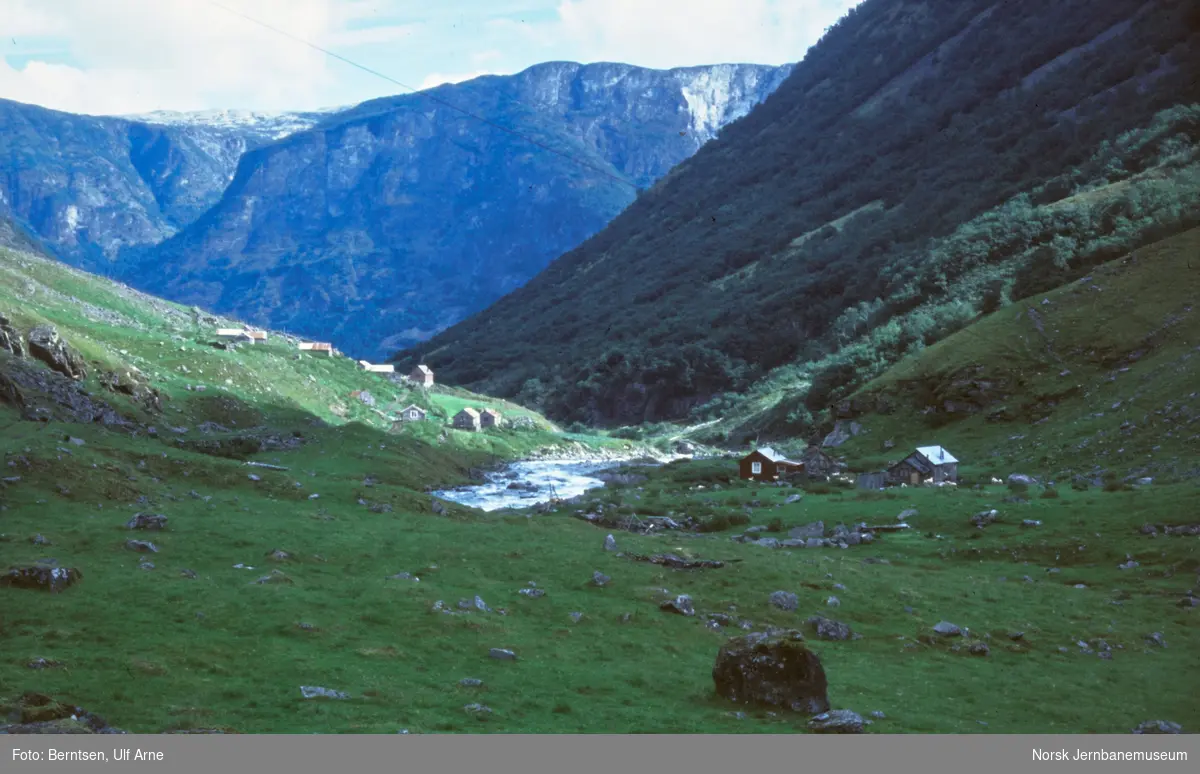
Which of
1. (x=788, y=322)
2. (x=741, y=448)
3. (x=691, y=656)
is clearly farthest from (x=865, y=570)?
(x=788, y=322)

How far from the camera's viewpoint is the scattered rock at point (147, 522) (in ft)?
133

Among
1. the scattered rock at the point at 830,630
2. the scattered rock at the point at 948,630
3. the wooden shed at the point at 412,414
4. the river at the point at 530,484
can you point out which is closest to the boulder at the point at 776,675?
the scattered rock at the point at 830,630

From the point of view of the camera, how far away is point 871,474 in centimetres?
7812

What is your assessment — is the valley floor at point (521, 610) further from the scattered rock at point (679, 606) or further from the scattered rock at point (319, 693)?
the scattered rock at point (679, 606)

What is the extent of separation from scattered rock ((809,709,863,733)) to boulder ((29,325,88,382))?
67926 mm

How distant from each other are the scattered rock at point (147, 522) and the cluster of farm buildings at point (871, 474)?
161ft

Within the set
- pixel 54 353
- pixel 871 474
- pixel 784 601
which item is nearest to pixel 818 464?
pixel 871 474

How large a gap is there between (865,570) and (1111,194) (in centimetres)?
10527

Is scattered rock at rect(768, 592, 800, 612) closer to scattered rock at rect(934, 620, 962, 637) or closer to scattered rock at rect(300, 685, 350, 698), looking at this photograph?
scattered rock at rect(934, 620, 962, 637)

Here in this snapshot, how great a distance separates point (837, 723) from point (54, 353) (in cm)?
7098

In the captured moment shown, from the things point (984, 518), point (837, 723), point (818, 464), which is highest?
point (818, 464)

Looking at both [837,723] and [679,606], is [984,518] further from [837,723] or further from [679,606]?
[837,723]

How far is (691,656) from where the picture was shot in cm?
3316

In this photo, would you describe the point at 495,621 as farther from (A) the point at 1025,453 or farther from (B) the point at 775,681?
(A) the point at 1025,453
